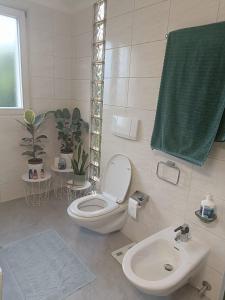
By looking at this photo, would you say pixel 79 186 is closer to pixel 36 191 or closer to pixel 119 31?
pixel 36 191

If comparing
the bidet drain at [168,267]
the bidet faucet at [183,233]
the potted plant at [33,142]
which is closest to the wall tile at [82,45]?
the potted plant at [33,142]

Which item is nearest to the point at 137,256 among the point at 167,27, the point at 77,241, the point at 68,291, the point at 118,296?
the point at 118,296

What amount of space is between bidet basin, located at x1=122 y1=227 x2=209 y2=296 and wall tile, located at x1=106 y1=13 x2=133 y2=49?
164 centimetres

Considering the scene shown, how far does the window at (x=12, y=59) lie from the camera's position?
2252 millimetres

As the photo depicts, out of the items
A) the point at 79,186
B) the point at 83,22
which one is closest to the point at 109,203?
the point at 79,186

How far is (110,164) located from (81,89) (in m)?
1.05

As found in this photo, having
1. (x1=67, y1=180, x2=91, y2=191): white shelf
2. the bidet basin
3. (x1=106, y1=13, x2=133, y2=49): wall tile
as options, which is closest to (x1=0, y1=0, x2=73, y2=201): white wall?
(x1=67, y1=180, x2=91, y2=191): white shelf

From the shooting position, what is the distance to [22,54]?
93.4 inches

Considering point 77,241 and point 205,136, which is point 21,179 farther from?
point 205,136

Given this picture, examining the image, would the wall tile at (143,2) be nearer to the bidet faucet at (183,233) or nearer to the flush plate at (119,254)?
the bidet faucet at (183,233)

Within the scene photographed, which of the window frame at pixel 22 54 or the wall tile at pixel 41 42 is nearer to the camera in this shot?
the window frame at pixel 22 54

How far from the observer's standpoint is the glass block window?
2.19 metres

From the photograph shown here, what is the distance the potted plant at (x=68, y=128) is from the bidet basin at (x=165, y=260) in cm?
155

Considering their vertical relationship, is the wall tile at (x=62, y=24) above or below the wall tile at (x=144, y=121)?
above
